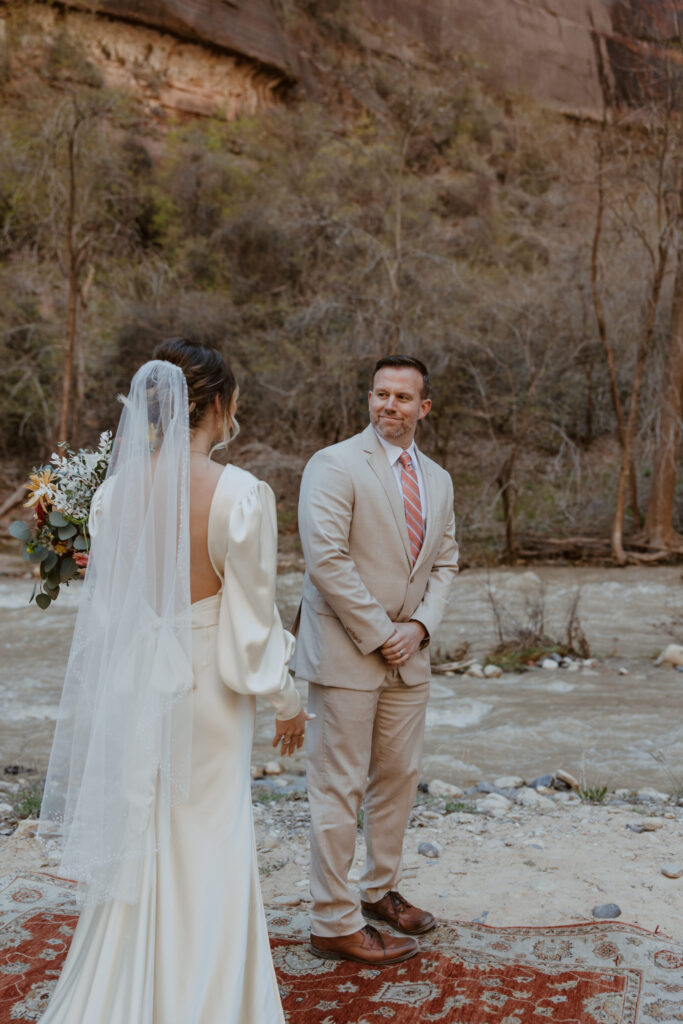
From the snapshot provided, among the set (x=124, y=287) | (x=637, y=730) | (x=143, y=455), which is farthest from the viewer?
(x=124, y=287)

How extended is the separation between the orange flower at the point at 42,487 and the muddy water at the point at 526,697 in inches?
156

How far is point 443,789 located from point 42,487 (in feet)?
12.5

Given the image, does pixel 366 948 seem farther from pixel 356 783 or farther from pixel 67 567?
pixel 67 567

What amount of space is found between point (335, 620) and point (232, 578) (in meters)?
0.91

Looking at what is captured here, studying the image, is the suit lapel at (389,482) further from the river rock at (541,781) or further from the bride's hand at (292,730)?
the river rock at (541,781)

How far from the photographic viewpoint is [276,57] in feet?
106

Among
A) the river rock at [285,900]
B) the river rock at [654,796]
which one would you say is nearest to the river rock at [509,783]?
the river rock at [654,796]

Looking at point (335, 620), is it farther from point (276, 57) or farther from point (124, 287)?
point (276, 57)

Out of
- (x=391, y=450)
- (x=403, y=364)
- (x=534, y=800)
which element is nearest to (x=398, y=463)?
(x=391, y=450)

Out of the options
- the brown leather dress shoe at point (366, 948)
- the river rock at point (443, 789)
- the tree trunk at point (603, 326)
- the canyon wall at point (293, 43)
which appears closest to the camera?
the brown leather dress shoe at point (366, 948)

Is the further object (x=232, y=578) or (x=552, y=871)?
(x=552, y=871)

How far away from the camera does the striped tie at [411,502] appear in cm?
357

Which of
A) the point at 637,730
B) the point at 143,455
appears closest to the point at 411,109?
the point at 637,730

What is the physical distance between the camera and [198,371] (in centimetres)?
264
